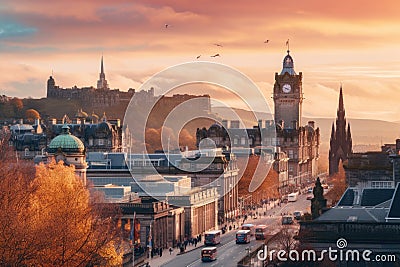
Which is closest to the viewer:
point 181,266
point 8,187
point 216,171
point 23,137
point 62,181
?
point 8,187

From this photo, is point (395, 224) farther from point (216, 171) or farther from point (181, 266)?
point (216, 171)

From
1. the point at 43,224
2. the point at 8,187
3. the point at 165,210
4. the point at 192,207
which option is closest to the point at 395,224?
the point at 43,224

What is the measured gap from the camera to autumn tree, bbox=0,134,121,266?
65.4m

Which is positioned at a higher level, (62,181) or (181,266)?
(62,181)

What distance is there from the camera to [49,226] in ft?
225

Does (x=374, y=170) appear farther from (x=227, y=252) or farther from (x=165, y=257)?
(x=165, y=257)

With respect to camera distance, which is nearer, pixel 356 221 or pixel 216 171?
pixel 356 221

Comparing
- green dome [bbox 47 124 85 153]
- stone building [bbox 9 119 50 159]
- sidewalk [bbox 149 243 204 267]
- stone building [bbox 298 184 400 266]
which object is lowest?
sidewalk [bbox 149 243 204 267]

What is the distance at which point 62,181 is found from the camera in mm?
86562

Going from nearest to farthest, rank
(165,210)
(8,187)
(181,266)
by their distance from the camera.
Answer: (8,187)
(181,266)
(165,210)

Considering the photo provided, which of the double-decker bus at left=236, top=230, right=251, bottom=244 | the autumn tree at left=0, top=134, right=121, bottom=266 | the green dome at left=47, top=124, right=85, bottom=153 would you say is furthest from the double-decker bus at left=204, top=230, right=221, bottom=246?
the autumn tree at left=0, top=134, right=121, bottom=266

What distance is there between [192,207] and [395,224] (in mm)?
55205

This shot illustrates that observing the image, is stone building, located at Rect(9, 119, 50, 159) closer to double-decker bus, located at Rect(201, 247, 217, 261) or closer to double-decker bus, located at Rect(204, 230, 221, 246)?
double-decker bus, located at Rect(204, 230, 221, 246)

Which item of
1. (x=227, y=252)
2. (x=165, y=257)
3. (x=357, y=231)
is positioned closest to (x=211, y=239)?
(x=227, y=252)
